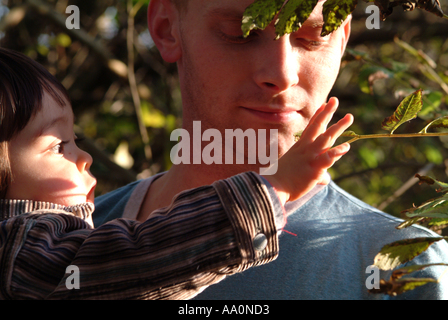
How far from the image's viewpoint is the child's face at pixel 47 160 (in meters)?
0.95

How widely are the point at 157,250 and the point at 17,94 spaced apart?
53cm

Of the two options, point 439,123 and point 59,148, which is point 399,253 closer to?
point 439,123

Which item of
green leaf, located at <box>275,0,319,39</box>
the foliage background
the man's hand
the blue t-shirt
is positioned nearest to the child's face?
the blue t-shirt

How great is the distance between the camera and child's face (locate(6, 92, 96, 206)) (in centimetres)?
95

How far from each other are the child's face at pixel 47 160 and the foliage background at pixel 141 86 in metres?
1.12

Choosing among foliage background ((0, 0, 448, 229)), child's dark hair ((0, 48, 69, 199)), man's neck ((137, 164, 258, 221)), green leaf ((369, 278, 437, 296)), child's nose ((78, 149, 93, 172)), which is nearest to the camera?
green leaf ((369, 278, 437, 296))

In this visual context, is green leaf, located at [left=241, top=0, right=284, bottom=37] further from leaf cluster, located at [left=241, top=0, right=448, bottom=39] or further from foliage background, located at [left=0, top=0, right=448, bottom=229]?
foliage background, located at [left=0, top=0, right=448, bottom=229]

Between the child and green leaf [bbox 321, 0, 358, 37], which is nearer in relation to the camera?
green leaf [bbox 321, 0, 358, 37]

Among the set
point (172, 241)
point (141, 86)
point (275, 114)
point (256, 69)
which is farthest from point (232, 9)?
point (141, 86)

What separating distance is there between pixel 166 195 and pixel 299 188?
659 mm

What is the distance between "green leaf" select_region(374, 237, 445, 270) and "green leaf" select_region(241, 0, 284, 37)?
1.10 ft

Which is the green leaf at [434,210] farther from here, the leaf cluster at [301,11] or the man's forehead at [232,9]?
the man's forehead at [232,9]

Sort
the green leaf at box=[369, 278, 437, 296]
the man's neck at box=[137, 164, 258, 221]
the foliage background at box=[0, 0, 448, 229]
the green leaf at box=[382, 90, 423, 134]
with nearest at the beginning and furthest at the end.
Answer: the green leaf at box=[369, 278, 437, 296], the green leaf at box=[382, 90, 423, 134], the man's neck at box=[137, 164, 258, 221], the foliage background at box=[0, 0, 448, 229]

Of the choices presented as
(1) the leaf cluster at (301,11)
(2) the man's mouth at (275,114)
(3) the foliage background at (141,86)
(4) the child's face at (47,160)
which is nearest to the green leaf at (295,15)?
(1) the leaf cluster at (301,11)
